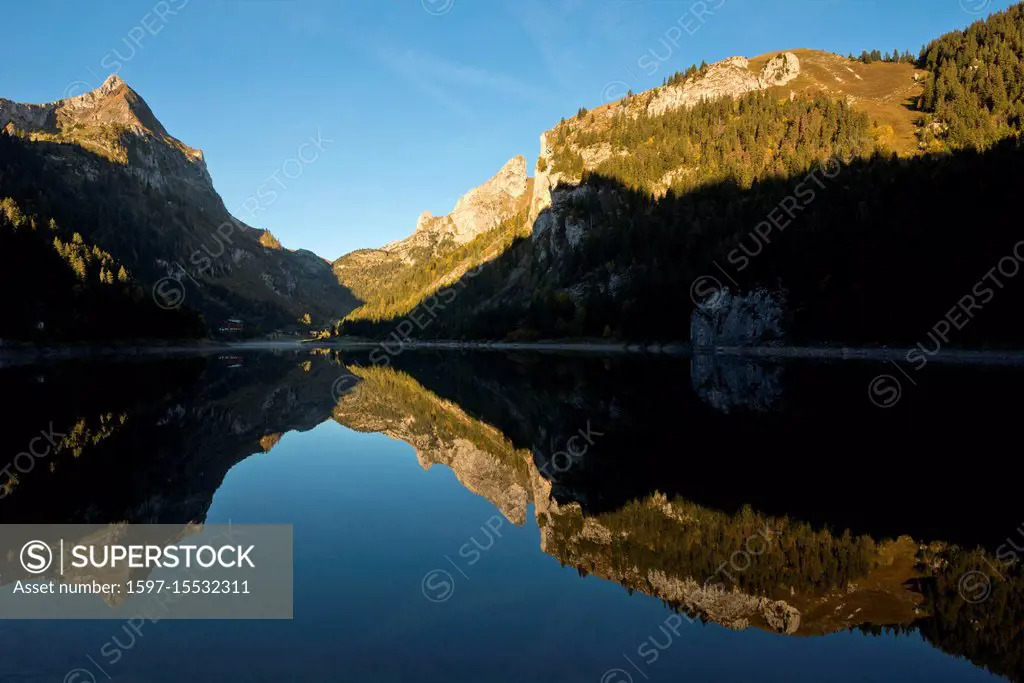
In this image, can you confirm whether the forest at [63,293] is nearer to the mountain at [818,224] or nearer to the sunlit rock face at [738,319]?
the mountain at [818,224]

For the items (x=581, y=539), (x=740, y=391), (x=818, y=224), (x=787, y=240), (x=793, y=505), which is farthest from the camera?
(x=787, y=240)

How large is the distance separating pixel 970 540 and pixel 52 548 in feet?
68.3

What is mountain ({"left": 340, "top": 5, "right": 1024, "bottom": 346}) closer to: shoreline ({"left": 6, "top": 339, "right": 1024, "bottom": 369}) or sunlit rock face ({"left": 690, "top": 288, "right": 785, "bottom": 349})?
sunlit rock face ({"left": 690, "top": 288, "right": 785, "bottom": 349})

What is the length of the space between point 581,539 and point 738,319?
108 meters

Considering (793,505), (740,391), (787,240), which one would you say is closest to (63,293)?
(740,391)

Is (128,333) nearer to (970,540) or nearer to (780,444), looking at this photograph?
(780,444)

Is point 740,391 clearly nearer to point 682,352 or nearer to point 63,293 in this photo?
point 682,352

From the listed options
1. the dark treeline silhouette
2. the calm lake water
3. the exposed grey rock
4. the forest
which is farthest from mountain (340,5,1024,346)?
the forest

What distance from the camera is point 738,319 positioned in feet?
372

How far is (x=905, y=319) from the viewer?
8850 cm

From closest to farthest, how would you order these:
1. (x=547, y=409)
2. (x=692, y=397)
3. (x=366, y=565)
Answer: (x=366, y=565)
(x=547, y=409)
(x=692, y=397)

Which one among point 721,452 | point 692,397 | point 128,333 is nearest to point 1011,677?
point 721,452

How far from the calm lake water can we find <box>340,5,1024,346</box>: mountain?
231 feet

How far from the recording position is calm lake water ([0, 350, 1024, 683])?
873 cm
